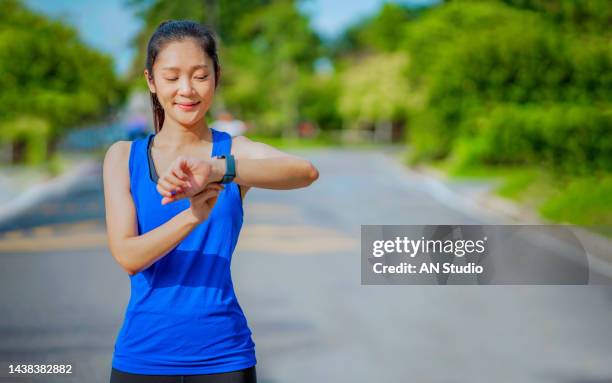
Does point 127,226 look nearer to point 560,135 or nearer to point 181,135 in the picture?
point 181,135

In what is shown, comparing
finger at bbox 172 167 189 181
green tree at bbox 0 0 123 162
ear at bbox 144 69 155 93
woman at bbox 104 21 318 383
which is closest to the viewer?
finger at bbox 172 167 189 181

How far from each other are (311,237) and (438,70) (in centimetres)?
1189

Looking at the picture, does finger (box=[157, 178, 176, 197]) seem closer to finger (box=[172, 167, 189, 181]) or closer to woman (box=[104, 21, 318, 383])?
finger (box=[172, 167, 189, 181])

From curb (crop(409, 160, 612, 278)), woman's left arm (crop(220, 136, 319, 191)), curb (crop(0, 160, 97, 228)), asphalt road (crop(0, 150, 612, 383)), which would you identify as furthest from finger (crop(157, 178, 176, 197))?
curb (crop(0, 160, 97, 228))

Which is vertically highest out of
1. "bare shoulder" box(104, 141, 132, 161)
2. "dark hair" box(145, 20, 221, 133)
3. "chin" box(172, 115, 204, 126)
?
"dark hair" box(145, 20, 221, 133)

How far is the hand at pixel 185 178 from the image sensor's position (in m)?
1.71

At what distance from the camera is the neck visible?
6.81ft

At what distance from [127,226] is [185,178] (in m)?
0.33

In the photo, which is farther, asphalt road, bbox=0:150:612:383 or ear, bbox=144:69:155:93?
asphalt road, bbox=0:150:612:383

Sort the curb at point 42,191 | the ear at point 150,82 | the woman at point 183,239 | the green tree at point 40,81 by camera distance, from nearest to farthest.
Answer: the woman at point 183,239 < the ear at point 150,82 < the curb at point 42,191 < the green tree at point 40,81

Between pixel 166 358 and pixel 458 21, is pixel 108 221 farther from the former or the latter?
pixel 458 21

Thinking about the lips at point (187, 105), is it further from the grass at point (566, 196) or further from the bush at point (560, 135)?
the bush at point (560, 135)

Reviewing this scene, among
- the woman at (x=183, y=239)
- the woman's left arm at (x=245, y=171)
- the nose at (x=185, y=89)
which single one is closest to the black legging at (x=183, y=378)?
the woman at (x=183, y=239)

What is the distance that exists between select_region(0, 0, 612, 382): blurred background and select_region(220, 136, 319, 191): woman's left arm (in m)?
0.62
